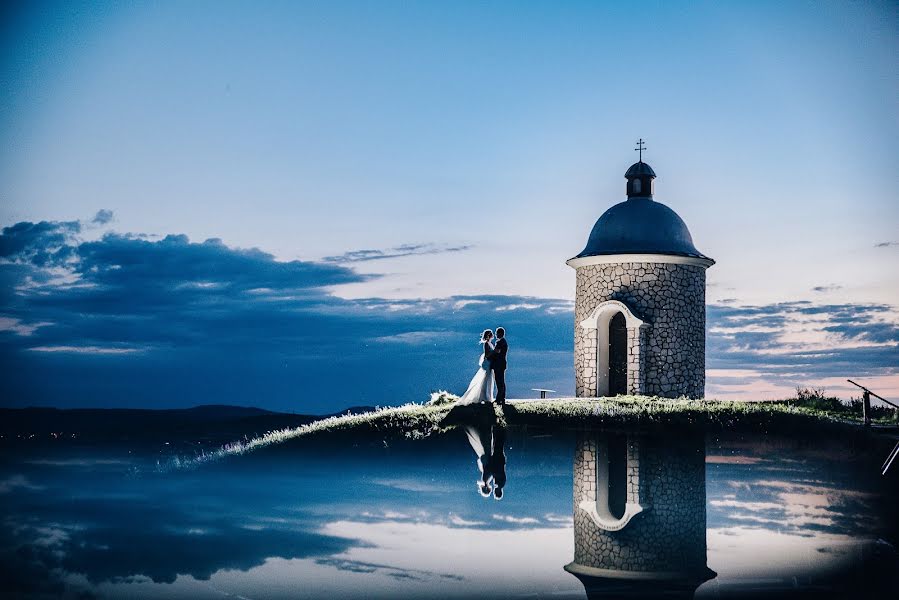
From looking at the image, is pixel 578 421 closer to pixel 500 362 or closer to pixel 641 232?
pixel 500 362

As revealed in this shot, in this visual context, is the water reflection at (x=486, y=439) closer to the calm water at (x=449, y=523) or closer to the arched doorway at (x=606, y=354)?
the calm water at (x=449, y=523)

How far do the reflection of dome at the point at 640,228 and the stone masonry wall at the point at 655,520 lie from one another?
33.5 feet

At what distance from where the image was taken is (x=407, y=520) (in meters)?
12.9

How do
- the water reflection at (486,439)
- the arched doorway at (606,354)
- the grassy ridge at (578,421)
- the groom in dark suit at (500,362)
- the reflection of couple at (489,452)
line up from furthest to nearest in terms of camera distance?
the arched doorway at (606,354) < the groom in dark suit at (500,362) < the grassy ridge at (578,421) < the water reflection at (486,439) < the reflection of couple at (489,452)

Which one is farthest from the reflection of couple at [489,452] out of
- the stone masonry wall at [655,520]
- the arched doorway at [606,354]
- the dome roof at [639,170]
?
the dome roof at [639,170]

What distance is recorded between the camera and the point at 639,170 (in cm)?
2831

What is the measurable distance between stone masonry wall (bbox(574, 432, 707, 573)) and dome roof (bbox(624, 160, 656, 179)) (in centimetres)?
1273

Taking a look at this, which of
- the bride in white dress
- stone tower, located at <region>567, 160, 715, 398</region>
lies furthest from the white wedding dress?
stone tower, located at <region>567, 160, 715, 398</region>

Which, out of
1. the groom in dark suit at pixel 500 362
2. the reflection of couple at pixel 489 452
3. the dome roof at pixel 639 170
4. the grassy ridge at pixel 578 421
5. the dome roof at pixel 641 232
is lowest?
the reflection of couple at pixel 489 452

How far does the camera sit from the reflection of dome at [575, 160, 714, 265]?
1052 inches

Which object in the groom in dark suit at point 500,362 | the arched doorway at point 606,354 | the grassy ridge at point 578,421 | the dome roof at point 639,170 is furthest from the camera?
the dome roof at point 639,170

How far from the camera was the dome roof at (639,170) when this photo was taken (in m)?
28.3

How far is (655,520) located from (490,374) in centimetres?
891

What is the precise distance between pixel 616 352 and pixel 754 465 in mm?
10940
